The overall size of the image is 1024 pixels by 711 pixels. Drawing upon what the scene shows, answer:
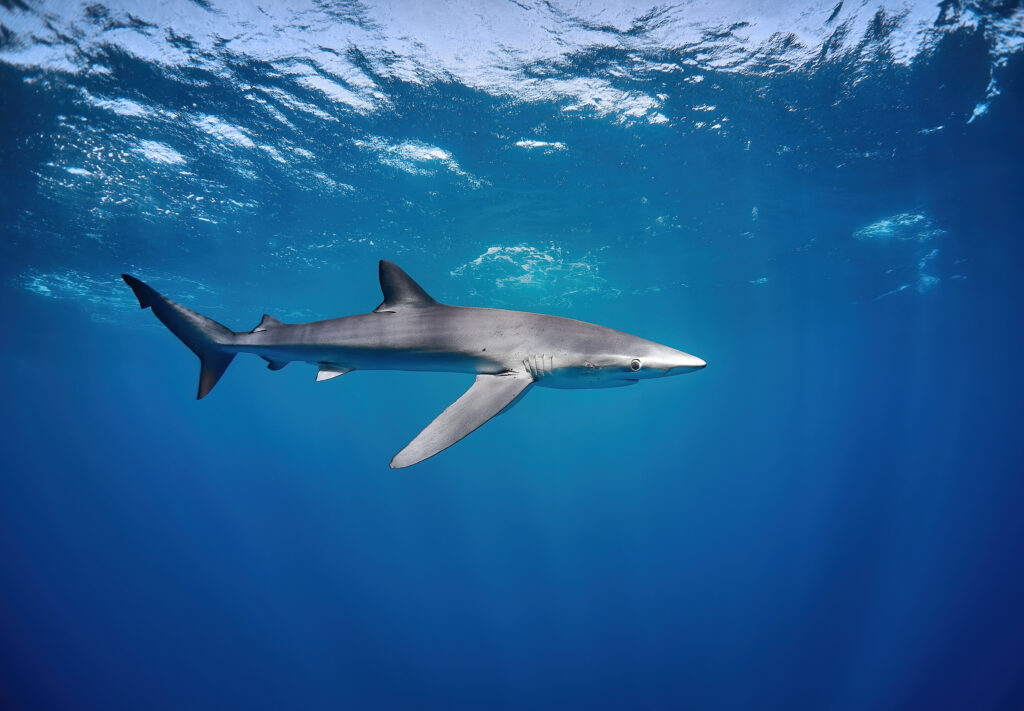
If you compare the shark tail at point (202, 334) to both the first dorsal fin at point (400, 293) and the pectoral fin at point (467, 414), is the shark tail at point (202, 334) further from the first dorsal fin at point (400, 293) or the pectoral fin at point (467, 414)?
the pectoral fin at point (467, 414)

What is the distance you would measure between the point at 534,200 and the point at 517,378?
34.2ft

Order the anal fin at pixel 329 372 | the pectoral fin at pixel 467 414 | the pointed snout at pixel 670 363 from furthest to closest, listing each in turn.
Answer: the anal fin at pixel 329 372 → the pointed snout at pixel 670 363 → the pectoral fin at pixel 467 414

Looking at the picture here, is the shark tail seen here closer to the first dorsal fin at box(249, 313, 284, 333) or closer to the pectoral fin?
the first dorsal fin at box(249, 313, 284, 333)

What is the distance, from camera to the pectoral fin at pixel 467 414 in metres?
2.01

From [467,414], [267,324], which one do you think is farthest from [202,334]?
[467,414]

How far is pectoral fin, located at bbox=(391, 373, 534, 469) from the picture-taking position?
2.01 meters

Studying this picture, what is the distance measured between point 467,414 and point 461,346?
724 millimetres

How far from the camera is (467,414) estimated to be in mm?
2320

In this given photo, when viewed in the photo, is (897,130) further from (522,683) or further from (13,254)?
(13,254)

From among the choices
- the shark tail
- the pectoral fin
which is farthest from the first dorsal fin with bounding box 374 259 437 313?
the shark tail

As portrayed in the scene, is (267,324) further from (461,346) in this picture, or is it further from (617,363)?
(617,363)

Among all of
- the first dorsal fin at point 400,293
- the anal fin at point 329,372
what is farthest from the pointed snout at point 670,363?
the anal fin at point 329,372

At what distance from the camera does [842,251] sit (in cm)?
1512

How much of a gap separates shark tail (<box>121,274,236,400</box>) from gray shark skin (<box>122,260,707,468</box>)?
1 cm
